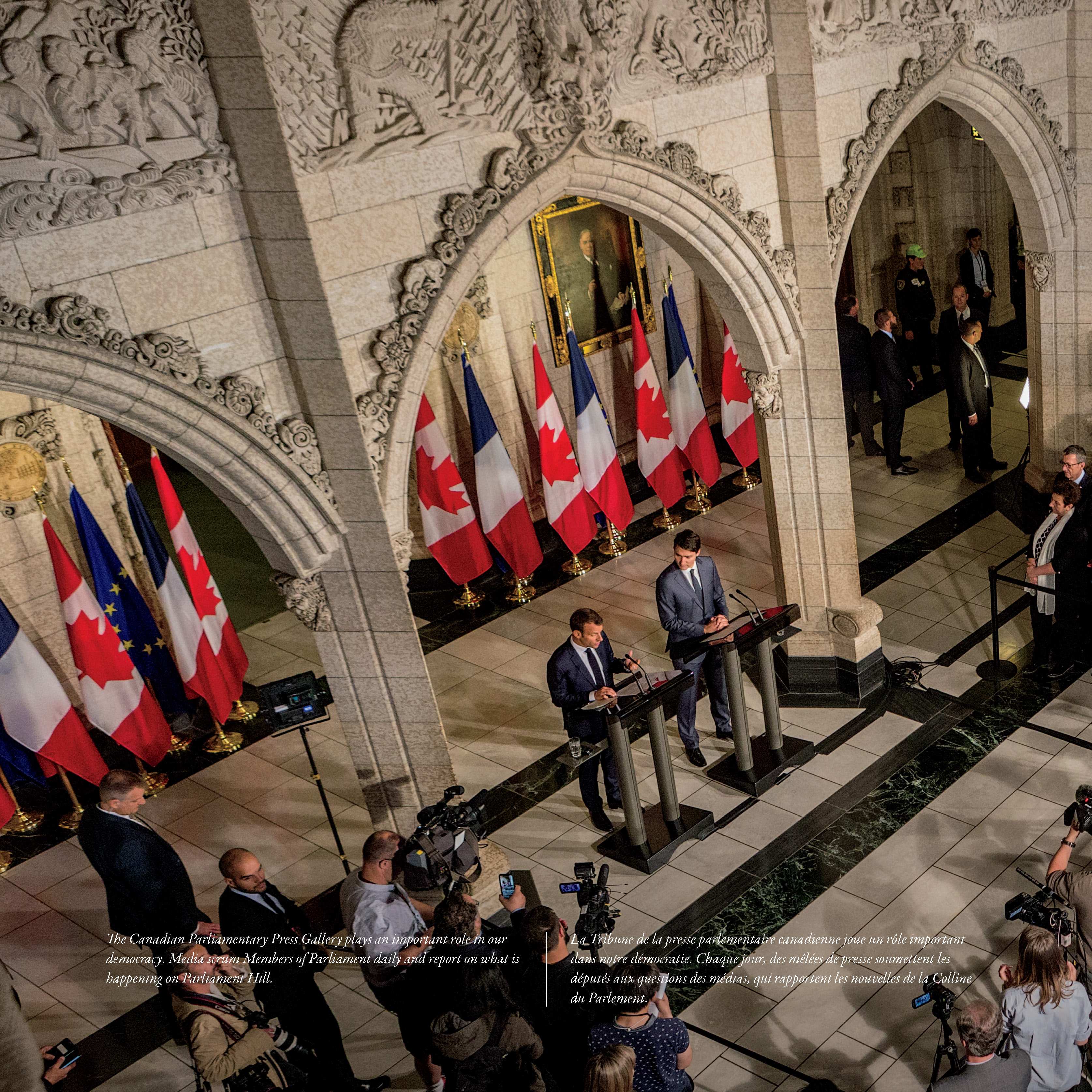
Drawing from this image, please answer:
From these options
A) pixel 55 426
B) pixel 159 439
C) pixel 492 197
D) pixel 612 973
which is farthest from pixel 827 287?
pixel 55 426

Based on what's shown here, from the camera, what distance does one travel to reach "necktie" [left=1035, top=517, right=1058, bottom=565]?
750cm

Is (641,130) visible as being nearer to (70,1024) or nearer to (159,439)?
(159,439)

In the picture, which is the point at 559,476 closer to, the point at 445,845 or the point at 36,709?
the point at 36,709

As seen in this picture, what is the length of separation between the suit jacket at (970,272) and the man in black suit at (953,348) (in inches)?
21.6

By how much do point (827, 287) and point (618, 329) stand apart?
408 cm

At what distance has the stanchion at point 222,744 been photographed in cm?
851

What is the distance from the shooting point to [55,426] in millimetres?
8164

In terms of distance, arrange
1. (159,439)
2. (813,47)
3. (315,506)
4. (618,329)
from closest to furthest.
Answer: (159,439) → (315,506) → (813,47) → (618,329)

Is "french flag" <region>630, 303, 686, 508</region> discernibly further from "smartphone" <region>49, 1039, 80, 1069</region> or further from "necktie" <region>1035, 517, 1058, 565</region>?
"smartphone" <region>49, 1039, 80, 1069</region>

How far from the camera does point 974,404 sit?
10.2 m

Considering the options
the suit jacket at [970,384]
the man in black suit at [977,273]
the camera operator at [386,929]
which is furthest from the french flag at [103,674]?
the man in black suit at [977,273]

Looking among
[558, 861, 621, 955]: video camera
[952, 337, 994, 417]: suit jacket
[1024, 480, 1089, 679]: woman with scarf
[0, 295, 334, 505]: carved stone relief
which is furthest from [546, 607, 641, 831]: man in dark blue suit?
[952, 337, 994, 417]: suit jacket

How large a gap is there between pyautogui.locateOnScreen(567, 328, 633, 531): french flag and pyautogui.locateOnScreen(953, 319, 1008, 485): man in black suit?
9.64 feet

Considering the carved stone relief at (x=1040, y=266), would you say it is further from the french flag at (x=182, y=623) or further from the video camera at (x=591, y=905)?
the french flag at (x=182, y=623)
